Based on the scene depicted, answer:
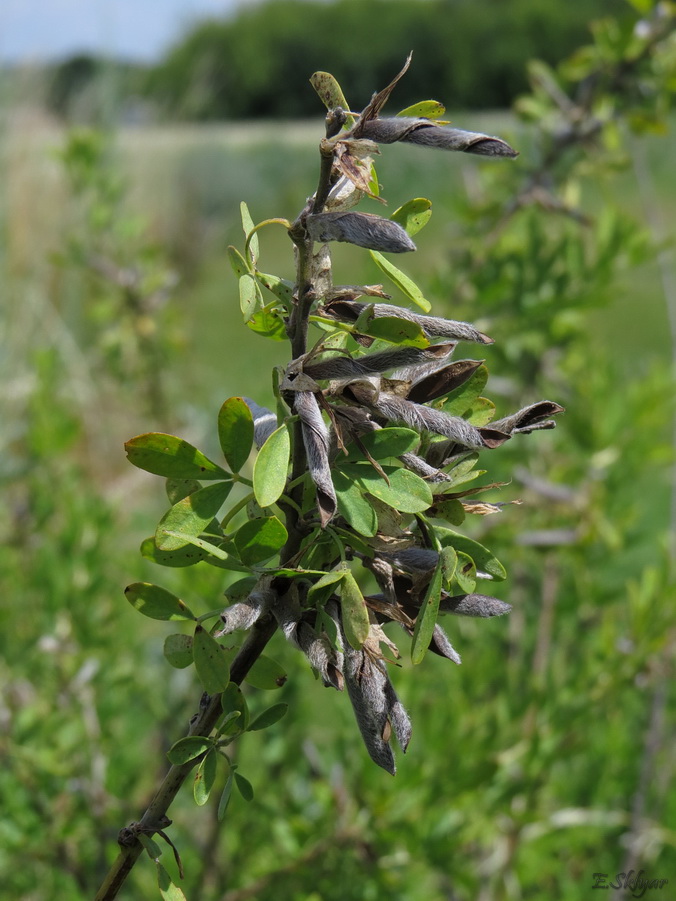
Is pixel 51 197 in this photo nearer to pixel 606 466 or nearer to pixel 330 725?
Result: pixel 330 725

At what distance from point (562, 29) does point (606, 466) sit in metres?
12.5

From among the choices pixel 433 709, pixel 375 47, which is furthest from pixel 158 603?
pixel 375 47

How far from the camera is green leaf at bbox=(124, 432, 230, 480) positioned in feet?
1.15

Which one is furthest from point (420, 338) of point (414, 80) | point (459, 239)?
point (414, 80)

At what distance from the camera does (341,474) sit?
0.35 m

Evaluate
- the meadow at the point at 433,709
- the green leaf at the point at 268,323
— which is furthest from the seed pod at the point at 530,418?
the meadow at the point at 433,709

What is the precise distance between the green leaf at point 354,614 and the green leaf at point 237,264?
0.44 feet

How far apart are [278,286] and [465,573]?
144 millimetres

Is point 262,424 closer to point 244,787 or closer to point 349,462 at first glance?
point 349,462

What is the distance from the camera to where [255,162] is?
979cm

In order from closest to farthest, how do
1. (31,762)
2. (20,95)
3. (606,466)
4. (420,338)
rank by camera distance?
(420,338), (31,762), (606,466), (20,95)

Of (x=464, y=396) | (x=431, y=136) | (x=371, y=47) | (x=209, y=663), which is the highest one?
Answer: (x=371, y=47)

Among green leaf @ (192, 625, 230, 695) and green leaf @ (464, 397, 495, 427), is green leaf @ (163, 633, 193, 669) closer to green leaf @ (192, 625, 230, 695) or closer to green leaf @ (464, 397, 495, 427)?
green leaf @ (192, 625, 230, 695)

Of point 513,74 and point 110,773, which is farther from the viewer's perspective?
point 513,74
